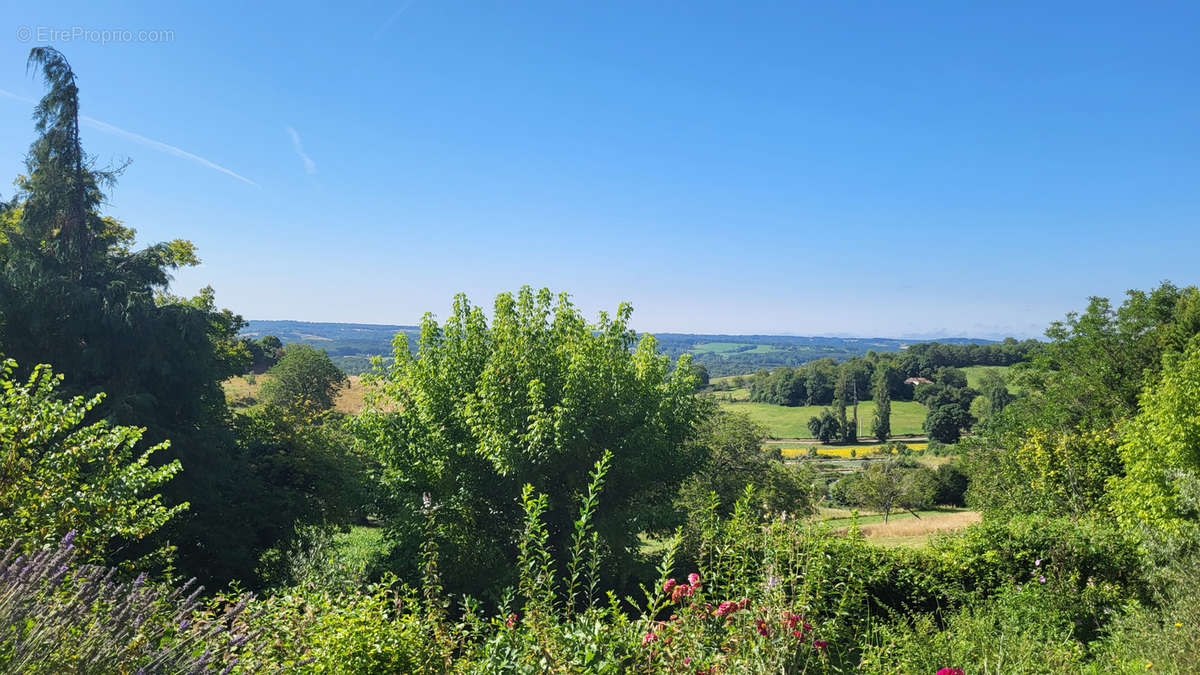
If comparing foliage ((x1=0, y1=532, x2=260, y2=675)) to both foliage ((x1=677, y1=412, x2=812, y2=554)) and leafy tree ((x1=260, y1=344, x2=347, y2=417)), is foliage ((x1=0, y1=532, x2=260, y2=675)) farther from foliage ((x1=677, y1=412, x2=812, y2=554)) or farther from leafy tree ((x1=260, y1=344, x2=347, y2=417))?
leafy tree ((x1=260, y1=344, x2=347, y2=417))

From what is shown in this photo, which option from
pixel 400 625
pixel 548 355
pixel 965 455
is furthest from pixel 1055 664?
pixel 965 455

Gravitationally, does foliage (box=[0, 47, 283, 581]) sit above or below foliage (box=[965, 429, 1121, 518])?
above

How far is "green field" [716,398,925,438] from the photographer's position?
9275cm

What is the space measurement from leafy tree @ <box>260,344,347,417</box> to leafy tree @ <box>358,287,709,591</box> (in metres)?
33.8

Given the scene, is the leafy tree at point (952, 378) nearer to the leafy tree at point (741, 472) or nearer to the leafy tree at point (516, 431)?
the leafy tree at point (741, 472)

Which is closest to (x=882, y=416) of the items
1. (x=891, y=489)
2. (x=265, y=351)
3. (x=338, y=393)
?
(x=891, y=489)

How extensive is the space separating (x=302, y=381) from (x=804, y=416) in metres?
83.1

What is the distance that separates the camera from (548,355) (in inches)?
516

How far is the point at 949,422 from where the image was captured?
3329 inches

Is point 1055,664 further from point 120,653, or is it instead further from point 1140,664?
point 120,653

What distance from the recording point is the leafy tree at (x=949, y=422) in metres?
83.9

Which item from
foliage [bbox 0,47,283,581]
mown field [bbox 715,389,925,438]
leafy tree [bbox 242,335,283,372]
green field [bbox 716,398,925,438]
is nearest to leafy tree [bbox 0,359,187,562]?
foliage [bbox 0,47,283,581]

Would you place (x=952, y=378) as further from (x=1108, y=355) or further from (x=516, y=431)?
(x=516, y=431)

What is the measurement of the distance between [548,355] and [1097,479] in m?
20.6
